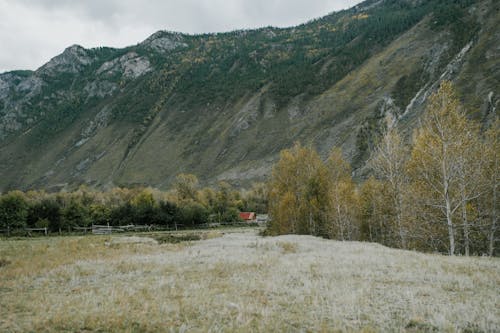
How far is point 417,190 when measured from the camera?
3078 centimetres

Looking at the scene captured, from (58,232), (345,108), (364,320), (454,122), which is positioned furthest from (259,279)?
(345,108)

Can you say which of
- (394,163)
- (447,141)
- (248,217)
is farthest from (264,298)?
(248,217)

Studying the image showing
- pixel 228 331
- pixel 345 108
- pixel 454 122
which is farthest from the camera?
pixel 345 108

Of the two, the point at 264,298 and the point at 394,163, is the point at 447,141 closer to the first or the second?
the point at 394,163

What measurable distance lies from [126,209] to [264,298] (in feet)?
300

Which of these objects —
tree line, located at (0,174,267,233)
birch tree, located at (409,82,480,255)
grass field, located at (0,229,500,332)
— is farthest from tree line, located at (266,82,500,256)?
tree line, located at (0,174,267,233)

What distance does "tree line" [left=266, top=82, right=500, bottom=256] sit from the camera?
26.4 meters

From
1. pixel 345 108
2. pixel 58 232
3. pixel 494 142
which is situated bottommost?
pixel 58 232

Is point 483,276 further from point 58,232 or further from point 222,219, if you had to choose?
point 222,219

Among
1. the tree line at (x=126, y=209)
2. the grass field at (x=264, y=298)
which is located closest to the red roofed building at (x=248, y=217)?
the tree line at (x=126, y=209)

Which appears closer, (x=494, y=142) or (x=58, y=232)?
(x=494, y=142)

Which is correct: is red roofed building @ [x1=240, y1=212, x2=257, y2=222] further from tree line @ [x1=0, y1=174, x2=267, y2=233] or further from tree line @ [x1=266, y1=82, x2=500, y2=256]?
tree line @ [x1=266, y1=82, x2=500, y2=256]

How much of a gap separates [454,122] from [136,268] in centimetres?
2589

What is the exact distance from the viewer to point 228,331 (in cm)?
823
